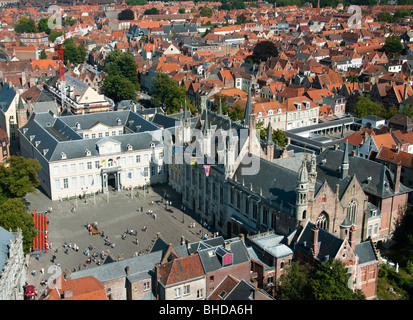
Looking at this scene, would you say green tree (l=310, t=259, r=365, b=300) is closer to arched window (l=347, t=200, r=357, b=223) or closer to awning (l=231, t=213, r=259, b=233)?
arched window (l=347, t=200, r=357, b=223)

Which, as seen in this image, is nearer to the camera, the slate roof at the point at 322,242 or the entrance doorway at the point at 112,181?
the slate roof at the point at 322,242

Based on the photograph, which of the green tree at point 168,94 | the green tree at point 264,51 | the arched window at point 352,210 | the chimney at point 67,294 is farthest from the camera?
the green tree at point 264,51

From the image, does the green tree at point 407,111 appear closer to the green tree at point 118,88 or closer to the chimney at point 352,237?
the green tree at point 118,88

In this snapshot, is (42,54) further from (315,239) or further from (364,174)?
(315,239)

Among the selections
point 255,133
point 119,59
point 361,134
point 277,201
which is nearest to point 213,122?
point 255,133

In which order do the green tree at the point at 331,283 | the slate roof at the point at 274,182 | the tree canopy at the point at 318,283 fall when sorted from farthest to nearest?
the slate roof at the point at 274,182 < the tree canopy at the point at 318,283 < the green tree at the point at 331,283

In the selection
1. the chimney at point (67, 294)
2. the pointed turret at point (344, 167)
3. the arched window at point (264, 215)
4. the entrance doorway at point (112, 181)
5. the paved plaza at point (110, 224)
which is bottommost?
the paved plaza at point (110, 224)

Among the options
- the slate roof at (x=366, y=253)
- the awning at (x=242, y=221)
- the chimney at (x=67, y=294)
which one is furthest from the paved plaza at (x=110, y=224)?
the slate roof at (x=366, y=253)
